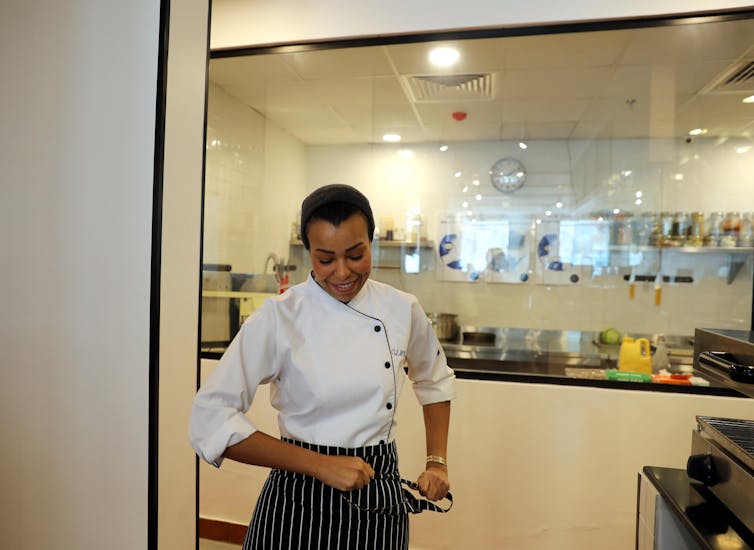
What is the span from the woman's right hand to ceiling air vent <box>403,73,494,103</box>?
265cm

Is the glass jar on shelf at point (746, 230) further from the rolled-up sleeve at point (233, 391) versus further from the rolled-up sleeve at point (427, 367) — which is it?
the rolled-up sleeve at point (233, 391)

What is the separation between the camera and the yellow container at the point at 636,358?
2605mm

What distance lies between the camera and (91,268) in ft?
5.29

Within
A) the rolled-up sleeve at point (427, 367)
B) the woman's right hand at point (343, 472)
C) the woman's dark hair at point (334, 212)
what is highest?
the woman's dark hair at point (334, 212)

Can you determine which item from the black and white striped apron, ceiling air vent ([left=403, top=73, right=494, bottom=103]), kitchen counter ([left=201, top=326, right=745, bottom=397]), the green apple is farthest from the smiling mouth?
the green apple

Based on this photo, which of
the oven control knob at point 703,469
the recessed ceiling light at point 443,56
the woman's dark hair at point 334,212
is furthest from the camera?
the recessed ceiling light at point 443,56

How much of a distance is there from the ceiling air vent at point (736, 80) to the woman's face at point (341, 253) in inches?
101

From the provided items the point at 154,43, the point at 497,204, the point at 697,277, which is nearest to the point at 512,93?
the point at 497,204

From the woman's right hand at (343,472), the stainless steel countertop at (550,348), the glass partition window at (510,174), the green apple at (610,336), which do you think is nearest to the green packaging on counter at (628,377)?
the stainless steel countertop at (550,348)

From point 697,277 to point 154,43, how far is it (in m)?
3.54

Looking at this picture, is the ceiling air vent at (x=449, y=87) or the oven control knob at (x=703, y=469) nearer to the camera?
the oven control knob at (x=703, y=469)

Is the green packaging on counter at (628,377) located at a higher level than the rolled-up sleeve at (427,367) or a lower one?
lower

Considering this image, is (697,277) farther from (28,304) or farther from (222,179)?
(28,304)

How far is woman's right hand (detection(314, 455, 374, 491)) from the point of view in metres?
0.94
